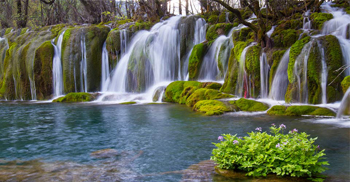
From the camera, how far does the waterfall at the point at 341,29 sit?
43.2 ft

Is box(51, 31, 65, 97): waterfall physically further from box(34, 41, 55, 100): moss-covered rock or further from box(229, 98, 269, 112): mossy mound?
box(229, 98, 269, 112): mossy mound

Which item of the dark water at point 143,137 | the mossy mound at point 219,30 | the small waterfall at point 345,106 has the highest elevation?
the mossy mound at point 219,30

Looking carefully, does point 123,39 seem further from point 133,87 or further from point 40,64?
point 40,64

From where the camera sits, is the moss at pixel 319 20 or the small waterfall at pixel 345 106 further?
the moss at pixel 319 20

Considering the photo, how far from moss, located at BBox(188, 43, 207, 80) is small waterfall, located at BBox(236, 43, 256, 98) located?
449cm

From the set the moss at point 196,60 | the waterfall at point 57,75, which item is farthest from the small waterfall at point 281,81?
the waterfall at point 57,75

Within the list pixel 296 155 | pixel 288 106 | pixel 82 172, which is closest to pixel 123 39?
pixel 288 106

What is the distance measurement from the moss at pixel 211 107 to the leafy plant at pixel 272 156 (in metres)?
7.44

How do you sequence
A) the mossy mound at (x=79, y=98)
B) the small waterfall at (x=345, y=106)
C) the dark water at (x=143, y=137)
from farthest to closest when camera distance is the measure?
the mossy mound at (x=79, y=98) < the small waterfall at (x=345, y=106) < the dark water at (x=143, y=137)

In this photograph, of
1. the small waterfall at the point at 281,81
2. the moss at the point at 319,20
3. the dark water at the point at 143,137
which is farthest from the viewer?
the moss at the point at 319,20

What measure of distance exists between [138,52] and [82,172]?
17365 mm

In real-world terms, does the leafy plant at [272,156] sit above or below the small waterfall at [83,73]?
below

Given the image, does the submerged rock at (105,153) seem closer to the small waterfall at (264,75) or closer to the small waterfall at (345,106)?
the small waterfall at (345,106)

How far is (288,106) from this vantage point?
12.6 meters
